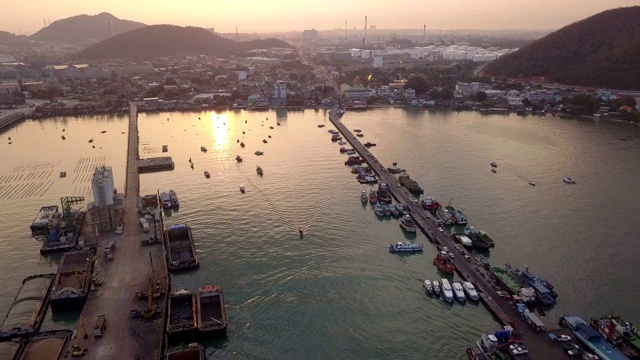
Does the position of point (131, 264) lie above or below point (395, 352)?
above

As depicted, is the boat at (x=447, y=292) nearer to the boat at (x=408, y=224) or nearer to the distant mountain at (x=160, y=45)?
the boat at (x=408, y=224)

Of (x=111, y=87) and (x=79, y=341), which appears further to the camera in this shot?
(x=111, y=87)

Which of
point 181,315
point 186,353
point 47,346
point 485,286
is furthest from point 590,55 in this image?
point 47,346

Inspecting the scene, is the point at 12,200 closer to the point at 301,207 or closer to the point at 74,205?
the point at 74,205

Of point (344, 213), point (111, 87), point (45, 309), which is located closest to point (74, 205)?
point (45, 309)

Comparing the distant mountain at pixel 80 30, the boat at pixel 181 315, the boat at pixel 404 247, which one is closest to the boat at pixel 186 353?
the boat at pixel 181 315

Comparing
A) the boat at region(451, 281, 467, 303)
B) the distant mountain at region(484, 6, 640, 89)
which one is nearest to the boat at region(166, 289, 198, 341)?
the boat at region(451, 281, 467, 303)
